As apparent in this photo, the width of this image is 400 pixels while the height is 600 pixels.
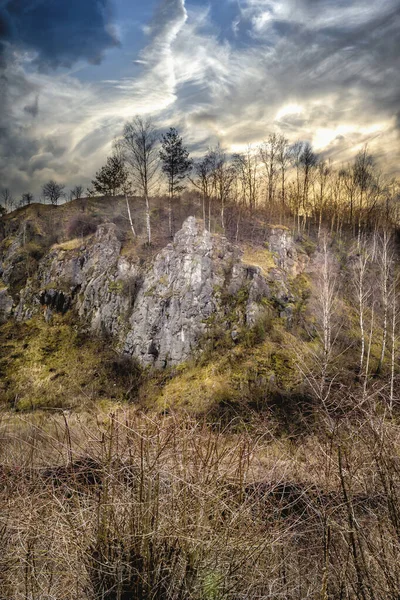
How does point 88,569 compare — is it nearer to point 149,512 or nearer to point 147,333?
point 149,512

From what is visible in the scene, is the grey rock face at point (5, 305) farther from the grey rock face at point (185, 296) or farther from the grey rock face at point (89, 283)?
the grey rock face at point (185, 296)

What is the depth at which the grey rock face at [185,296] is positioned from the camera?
21.2 metres

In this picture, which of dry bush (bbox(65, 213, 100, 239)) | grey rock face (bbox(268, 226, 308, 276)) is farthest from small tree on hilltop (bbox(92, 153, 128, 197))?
grey rock face (bbox(268, 226, 308, 276))

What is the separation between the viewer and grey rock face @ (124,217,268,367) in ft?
69.7

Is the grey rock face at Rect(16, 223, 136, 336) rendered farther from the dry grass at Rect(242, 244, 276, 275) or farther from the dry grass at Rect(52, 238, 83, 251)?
the dry grass at Rect(242, 244, 276, 275)

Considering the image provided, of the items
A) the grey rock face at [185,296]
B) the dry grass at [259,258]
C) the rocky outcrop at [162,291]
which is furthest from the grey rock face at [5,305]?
the dry grass at [259,258]

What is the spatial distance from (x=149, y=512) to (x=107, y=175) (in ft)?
138

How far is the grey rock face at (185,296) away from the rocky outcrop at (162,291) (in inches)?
2.9

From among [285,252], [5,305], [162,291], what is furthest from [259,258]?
[5,305]

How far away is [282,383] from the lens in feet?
55.6

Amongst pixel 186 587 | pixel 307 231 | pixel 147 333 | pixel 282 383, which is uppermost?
pixel 307 231

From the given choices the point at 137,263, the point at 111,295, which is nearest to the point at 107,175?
the point at 137,263

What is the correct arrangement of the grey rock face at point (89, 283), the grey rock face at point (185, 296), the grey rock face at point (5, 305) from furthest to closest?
the grey rock face at point (5, 305) → the grey rock face at point (89, 283) → the grey rock face at point (185, 296)

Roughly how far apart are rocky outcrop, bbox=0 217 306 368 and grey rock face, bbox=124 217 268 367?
7 centimetres
